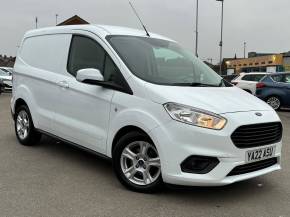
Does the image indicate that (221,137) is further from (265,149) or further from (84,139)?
(84,139)

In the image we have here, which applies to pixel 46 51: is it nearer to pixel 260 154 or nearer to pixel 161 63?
pixel 161 63

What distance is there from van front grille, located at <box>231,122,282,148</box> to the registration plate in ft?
0.22

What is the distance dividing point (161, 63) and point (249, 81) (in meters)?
13.5

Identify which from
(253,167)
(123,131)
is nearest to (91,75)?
(123,131)

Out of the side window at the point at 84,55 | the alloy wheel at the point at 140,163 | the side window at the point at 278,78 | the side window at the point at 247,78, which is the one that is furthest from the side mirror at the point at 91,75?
the side window at the point at 247,78

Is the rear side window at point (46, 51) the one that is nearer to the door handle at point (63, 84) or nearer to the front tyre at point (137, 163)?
the door handle at point (63, 84)

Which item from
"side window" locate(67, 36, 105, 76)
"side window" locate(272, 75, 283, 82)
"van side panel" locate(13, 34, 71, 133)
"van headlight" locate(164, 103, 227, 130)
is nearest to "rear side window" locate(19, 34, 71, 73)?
"van side panel" locate(13, 34, 71, 133)

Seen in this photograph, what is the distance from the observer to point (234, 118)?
4.61 metres

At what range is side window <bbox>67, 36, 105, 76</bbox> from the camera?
574cm

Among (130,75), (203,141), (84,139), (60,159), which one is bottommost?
(60,159)

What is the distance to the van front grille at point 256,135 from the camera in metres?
4.60

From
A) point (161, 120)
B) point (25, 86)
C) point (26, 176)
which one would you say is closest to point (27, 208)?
point (26, 176)

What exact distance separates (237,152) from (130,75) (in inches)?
60.2

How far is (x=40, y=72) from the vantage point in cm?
686
